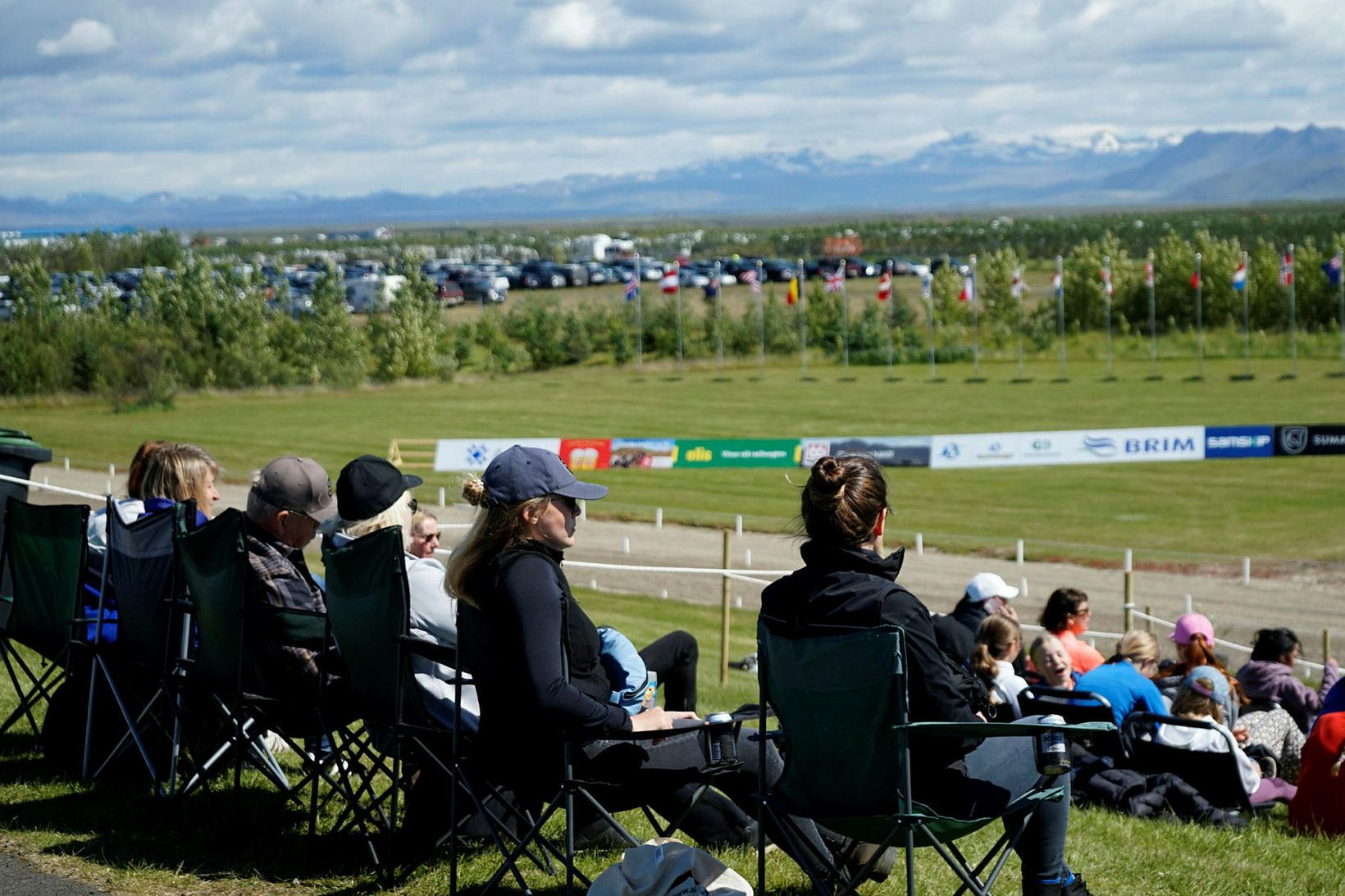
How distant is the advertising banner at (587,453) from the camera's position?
34.9 m

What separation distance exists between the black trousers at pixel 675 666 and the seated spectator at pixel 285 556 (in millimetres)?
1316

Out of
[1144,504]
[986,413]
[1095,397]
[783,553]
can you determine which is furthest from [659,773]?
[1095,397]

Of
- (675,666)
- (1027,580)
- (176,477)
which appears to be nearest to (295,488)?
(176,477)

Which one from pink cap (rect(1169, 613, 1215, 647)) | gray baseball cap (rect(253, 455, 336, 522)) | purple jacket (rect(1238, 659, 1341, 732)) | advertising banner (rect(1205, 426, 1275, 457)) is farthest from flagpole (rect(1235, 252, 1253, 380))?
gray baseball cap (rect(253, 455, 336, 522))

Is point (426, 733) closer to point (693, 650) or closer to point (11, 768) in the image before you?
point (693, 650)

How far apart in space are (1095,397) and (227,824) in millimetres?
52087

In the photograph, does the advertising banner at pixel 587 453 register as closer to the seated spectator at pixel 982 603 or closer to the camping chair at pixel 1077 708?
the seated spectator at pixel 982 603

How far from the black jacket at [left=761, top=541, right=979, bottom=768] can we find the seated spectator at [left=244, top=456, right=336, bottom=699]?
6.52 ft

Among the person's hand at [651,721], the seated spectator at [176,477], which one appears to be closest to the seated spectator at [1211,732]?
the person's hand at [651,721]

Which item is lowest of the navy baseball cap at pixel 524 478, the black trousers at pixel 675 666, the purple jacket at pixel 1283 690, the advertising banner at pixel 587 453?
the advertising banner at pixel 587 453

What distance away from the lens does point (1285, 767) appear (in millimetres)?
7652

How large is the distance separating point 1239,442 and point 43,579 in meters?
37.0

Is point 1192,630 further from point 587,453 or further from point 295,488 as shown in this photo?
point 587,453

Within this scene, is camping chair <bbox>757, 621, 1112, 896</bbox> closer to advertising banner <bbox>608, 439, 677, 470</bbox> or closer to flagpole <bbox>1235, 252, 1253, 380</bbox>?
advertising banner <bbox>608, 439, 677, 470</bbox>
